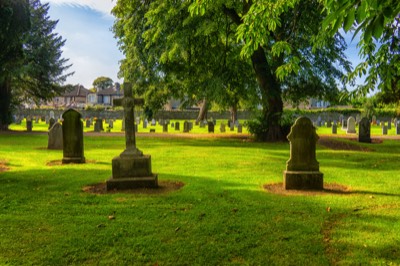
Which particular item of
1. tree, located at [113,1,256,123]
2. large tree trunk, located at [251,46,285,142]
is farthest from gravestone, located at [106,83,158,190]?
large tree trunk, located at [251,46,285,142]

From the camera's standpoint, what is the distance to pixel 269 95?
20.5m

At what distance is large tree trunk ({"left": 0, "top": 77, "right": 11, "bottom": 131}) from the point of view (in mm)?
29480

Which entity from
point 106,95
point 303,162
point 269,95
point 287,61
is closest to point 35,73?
point 269,95

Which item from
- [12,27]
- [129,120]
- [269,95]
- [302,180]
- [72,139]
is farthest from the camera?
[269,95]

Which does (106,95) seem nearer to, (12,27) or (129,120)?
(12,27)

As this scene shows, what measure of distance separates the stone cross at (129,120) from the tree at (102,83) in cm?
11198

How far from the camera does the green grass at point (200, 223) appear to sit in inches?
176

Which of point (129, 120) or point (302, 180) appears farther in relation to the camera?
point (129, 120)

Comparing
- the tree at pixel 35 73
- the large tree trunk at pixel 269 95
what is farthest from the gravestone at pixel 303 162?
the tree at pixel 35 73

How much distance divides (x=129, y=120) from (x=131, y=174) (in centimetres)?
137

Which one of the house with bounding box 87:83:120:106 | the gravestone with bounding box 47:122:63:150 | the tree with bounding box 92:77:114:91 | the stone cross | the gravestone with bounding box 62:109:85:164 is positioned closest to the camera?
the stone cross

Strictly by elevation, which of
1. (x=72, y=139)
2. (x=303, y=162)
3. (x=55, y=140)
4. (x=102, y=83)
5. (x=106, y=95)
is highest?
(x=102, y=83)

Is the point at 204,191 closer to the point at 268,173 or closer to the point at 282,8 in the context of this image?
the point at 268,173

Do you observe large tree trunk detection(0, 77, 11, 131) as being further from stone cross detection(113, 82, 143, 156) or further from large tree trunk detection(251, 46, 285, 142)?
stone cross detection(113, 82, 143, 156)
